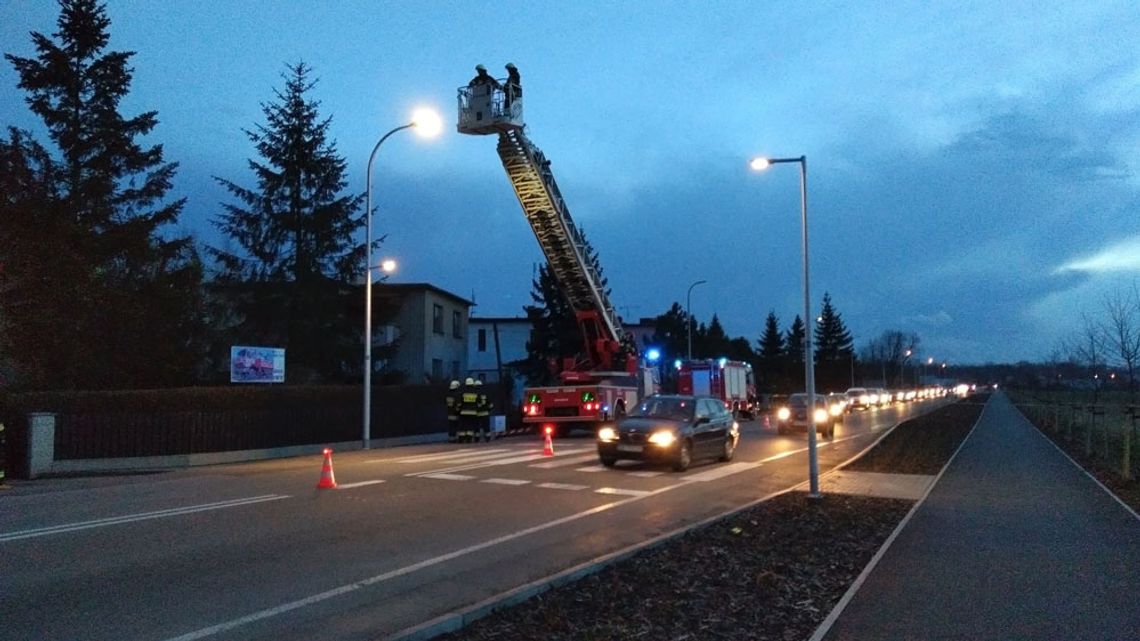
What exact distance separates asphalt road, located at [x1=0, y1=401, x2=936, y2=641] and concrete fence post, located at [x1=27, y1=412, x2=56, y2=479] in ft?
4.00

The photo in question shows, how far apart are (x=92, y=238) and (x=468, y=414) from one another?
12.0 metres

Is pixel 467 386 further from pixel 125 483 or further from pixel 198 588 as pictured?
pixel 198 588

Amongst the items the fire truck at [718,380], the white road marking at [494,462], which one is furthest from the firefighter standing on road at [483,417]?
the fire truck at [718,380]

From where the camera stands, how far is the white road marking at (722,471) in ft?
57.2

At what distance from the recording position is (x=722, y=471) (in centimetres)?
1881

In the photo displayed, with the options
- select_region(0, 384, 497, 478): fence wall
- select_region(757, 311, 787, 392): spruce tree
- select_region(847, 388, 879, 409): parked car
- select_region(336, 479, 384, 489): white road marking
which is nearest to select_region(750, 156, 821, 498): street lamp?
select_region(336, 479, 384, 489): white road marking

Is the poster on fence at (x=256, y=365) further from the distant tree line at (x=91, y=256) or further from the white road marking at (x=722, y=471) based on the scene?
the white road marking at (x=722, y=471)

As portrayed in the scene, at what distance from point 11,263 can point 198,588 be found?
18950 mm

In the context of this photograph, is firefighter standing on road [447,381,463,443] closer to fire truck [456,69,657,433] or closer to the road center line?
fire truck [456,69,657,433]

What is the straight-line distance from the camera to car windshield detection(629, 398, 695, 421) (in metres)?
18.8

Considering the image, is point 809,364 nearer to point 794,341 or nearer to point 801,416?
point 801,416

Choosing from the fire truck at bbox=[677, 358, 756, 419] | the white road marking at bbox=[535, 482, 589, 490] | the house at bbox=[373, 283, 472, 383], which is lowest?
the white road marking at bbox=[535, 482, 589, 490]

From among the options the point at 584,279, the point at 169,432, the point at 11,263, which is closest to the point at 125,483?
the point at 169,432

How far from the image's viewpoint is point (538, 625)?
6.56m
